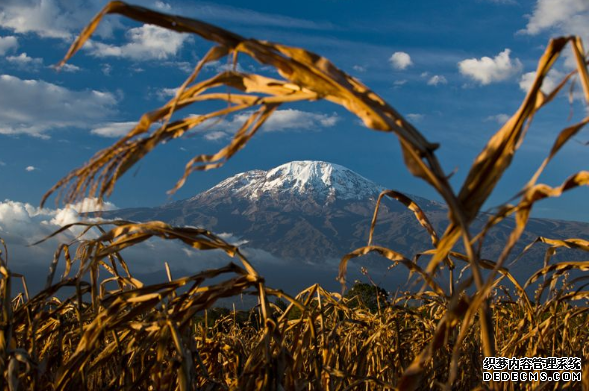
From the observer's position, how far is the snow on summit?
182 metres

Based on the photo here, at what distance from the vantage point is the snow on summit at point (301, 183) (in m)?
182

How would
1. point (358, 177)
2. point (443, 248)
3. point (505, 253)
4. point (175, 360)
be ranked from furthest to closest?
point (358, 177)
point (175, 360)
point (443, 248)
point (505, 253)

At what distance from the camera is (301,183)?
189500mm

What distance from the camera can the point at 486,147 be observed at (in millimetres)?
813

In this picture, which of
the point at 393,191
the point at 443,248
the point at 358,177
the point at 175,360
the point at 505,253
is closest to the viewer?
the point at 505,253

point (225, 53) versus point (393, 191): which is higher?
point (225, 53)

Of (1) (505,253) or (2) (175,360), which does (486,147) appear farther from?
(2) (175,360)

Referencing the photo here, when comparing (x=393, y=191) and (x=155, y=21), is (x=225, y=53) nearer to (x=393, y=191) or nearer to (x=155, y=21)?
(x=155, y=21)

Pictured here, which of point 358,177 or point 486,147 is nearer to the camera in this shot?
point 486,147

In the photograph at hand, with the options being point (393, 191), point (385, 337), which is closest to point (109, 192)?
point (393, 191)

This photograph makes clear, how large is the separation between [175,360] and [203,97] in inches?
24.7

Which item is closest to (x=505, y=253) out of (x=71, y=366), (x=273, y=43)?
(x=273, y=43)

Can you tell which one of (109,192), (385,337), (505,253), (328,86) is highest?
(328,86)

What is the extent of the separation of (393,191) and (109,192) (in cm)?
87
